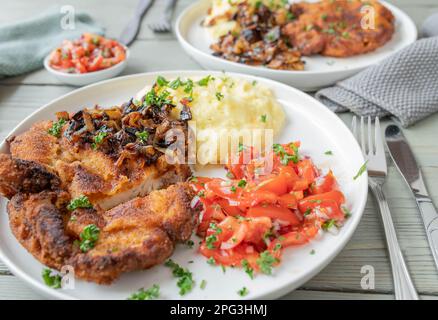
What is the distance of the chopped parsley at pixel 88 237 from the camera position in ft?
11.7

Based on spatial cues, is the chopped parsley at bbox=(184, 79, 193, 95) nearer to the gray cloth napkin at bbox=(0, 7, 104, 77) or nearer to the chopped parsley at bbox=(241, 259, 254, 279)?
the chopped parsley at bbox=(241, 259, 254, 279)

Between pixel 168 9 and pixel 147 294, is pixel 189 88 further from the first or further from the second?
pixel 168 9

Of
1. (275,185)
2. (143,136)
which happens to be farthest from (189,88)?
(275,185)

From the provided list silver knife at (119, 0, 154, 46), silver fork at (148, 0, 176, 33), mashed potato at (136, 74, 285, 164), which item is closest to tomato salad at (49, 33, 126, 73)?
silver knife at (119, 0, 154, 46)

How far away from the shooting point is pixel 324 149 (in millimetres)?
5043

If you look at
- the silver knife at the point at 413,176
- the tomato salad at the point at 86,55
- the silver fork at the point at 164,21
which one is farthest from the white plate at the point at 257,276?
the silver fork at the point at 164,21

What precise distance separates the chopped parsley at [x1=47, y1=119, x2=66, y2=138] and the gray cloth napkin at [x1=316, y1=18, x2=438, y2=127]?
10.2 ft

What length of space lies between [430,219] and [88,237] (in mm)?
2866

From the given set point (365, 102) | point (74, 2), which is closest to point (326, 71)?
point (365, 102)

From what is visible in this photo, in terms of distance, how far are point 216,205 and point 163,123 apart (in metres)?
1.17

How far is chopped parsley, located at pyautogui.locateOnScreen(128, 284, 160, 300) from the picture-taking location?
343 cm

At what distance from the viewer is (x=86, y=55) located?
22.2 feet

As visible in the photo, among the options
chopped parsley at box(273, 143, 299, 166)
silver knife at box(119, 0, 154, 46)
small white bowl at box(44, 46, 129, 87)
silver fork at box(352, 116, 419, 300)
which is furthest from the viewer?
silver knife at box(119, 0, 154, 46)

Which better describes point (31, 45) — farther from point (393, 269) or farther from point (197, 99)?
point (393, 269)
